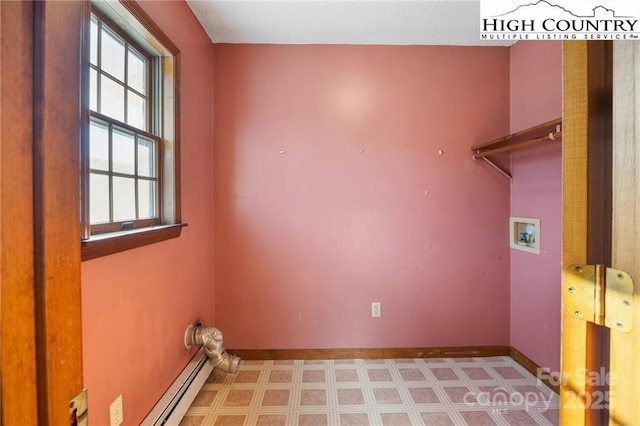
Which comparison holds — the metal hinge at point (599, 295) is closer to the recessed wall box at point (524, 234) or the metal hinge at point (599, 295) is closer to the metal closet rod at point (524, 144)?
the metal closet rod at point (524, 144)

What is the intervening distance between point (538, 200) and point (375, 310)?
1414mm

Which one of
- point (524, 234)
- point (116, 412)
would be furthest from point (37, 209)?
point (524, 234)

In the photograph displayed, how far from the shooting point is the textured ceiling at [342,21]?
6.21 feet

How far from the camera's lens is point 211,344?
1969 millimetres

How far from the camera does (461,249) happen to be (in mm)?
2385

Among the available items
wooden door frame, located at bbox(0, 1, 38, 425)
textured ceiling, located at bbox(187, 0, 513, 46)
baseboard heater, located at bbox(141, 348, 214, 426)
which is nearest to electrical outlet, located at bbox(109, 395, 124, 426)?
baseboard heater, located at bbox(141, 348, 214, 426)

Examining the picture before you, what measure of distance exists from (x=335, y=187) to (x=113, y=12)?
162cm

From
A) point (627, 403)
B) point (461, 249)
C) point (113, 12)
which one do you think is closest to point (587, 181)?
point (627, 403)

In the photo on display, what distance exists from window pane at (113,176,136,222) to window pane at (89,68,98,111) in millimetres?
315

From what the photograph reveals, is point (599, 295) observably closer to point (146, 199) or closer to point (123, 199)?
point (123, 199)

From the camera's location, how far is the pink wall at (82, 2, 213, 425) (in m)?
1.17

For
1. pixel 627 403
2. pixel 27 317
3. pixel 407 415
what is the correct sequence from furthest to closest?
pixel 407 415
pixel 627 403
pixel 27 317

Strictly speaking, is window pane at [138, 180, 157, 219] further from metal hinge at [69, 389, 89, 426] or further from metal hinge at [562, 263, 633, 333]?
metal hinge at [562, 263, 633, 333]

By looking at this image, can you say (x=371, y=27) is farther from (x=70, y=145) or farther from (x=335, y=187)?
(x=70, y=145)
